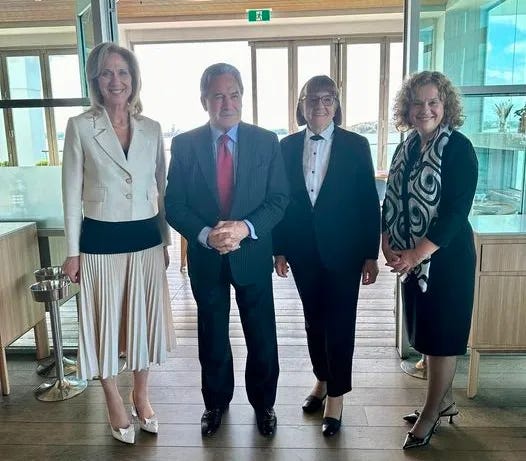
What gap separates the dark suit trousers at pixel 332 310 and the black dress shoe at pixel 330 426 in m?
0.12

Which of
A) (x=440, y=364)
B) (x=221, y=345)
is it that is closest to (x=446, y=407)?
(x=440, y=364)

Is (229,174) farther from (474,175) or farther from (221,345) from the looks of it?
(474,175)

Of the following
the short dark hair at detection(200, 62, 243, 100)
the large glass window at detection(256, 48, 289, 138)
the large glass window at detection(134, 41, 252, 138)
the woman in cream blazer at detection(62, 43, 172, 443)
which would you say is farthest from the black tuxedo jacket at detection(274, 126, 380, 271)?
the large glass window at detection(134, 41, 252, 138)

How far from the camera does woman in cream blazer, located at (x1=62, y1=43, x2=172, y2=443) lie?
1.91 meters

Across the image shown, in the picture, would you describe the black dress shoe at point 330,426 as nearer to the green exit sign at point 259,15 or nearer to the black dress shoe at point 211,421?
the black dress shoe at point 211,421

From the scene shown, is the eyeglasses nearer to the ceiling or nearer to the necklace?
the necklace

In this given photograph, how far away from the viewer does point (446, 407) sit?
219 cm

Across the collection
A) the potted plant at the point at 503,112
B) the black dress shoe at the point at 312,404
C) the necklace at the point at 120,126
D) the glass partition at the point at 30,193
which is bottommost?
the black dress shoe at the point at 312,404

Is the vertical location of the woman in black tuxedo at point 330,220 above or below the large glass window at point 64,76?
below

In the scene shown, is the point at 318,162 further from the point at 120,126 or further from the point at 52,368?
the point at 52,368

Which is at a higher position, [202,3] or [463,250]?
[202,3]

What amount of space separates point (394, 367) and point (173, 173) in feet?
5.80

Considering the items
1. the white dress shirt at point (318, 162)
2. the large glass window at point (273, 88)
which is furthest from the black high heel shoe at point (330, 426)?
the large glass window at point (273, 88)

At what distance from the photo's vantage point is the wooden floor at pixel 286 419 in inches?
81.6
